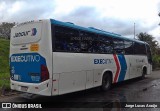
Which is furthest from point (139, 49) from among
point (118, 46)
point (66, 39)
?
point (66, 39)

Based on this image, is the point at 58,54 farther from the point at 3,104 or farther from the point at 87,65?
the point at 3,104

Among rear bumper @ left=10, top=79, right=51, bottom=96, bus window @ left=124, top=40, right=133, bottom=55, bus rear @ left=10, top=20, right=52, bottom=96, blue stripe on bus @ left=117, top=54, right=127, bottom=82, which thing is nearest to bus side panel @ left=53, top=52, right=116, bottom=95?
bus rear @ left=10, top=20, right=52, bottom=96

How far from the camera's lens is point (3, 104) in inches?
358

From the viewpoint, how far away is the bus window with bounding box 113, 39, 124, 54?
13.4 m

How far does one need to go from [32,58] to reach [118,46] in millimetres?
6159

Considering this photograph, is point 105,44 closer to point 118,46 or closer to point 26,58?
point 118,46

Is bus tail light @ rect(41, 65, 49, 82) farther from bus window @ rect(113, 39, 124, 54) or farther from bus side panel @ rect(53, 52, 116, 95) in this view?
bus window @ rect(113, 39, 124, 54)

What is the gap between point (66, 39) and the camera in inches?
373

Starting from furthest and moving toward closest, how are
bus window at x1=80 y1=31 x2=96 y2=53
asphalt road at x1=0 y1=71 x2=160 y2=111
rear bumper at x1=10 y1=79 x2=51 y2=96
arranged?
bus window at x1=80 y1=31 x2=96 y2=53, asphalt road at x1=0 y1=71 x2=160 y2=111, rear bumper at x1=10 y1=79 x2=51 y2=96

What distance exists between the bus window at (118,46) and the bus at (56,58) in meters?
1.23

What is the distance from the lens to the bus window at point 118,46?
13.4m

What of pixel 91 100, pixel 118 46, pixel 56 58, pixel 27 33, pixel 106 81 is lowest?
pixel 91 100

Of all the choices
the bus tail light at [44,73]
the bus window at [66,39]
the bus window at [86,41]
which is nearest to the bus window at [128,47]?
the bus window at [86,41]

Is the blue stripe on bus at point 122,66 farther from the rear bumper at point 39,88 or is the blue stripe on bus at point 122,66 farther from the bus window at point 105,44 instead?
the rear bumper at point 39,88
